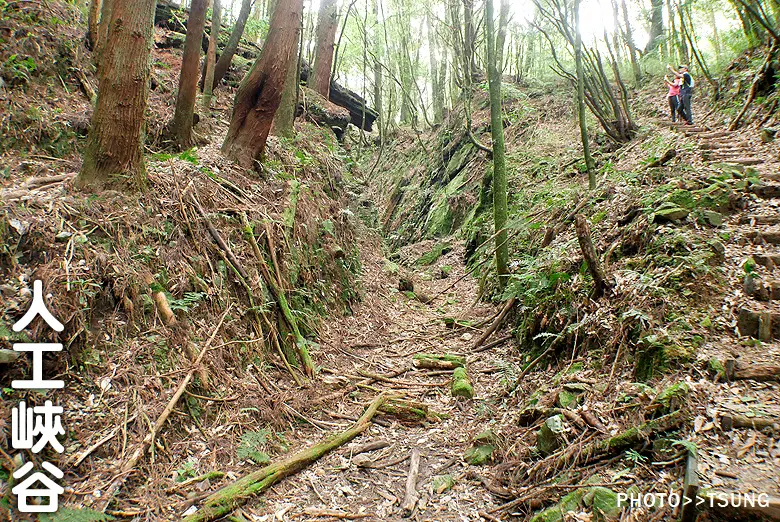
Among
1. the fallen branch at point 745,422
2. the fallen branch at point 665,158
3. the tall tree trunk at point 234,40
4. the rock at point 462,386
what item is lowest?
the rock at point 462,386

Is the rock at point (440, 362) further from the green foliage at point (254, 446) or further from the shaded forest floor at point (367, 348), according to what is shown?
the green foliage at point (254, 446)

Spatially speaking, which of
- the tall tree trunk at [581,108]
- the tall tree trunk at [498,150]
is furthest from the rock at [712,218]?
the tall tree trunk at [498,150]

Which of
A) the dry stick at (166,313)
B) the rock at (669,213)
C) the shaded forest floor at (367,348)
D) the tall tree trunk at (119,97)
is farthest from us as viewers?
the rock at (669,213)

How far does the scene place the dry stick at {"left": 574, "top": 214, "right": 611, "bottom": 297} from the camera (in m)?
4.94

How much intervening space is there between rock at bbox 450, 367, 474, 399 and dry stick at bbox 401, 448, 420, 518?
4.16 ft

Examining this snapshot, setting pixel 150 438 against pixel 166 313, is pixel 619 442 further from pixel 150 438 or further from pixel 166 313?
pixel 166 313

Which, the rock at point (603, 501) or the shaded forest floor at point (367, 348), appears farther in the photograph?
the shaded forest floor at point (367, 348)

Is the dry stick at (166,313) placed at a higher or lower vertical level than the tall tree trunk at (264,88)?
lower

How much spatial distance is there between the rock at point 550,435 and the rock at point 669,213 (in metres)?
3.07

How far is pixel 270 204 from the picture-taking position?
6.73 metres

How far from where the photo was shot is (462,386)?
547 cm

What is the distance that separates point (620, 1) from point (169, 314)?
20643mm

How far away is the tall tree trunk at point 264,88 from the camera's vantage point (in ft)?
21.8

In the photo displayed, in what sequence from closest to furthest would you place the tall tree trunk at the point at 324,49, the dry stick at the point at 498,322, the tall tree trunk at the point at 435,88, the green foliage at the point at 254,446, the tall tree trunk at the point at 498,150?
1. the green foliage at the point at 254,446
2. the dry stick at the point at 498,322
3. the tall tree trunk at the point at 498,150
4. the tall tree trunk at the point at 324,49
5. the tall tree trunk at the point at 435,88
